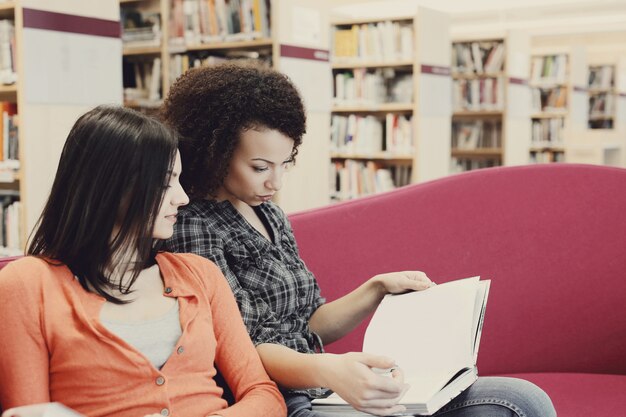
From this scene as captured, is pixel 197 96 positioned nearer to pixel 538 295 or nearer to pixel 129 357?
pixel 129 357

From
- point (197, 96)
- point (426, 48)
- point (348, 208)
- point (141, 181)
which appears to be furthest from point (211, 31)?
point (141, 181)

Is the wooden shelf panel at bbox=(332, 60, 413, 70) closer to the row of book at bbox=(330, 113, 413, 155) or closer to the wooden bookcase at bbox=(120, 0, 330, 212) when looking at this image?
the row of book at bbox=(330, 113, 413, 155)

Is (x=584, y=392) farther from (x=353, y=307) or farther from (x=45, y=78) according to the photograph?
(x=45, y=78)

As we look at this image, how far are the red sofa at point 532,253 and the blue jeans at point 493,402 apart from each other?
24.6 inches

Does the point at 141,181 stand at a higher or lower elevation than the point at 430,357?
higher

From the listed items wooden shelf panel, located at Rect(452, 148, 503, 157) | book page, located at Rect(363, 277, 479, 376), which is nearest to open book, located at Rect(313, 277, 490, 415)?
book page, located at Rect(363, 277, 479, 376)

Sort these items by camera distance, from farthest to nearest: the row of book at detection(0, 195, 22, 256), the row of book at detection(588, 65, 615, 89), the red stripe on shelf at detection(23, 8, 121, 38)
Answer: the row of book at detection(588, 65, 615, 89)
the row of book at detection(0, 195, 22, 256)
the red stripe on shelf at detection(23, 8, 121, 38)

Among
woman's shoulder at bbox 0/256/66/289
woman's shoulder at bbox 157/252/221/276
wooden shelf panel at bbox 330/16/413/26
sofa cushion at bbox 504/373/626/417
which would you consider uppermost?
wooden shelf panel at bbox 330/16/413/26

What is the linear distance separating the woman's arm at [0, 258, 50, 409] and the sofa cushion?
1.10 m

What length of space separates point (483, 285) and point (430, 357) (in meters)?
0.22

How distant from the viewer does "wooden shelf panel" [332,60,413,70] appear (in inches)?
226

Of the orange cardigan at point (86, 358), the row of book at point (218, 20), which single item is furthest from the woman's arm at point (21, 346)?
the row of book at point (218, 20)

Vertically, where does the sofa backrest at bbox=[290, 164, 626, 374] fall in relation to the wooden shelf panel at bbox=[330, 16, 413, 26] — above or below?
below

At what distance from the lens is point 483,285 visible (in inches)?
56.6
